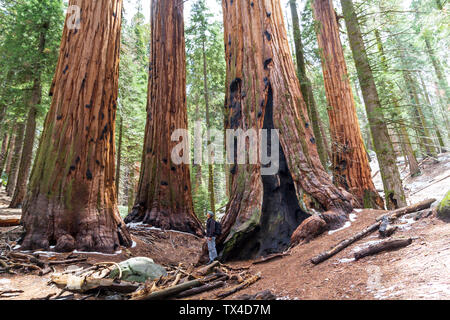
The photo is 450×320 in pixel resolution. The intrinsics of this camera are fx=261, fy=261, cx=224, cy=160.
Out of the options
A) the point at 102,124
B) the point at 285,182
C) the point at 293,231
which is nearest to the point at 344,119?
the point at 285,182

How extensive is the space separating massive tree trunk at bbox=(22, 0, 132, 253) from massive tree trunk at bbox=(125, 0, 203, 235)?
106 inches

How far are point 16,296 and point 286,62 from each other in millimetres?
5268

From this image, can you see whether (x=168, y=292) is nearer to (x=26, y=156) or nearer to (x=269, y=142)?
(x=269, y=142)

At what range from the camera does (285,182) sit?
4508mm

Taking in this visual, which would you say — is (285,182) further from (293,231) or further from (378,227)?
(378,227)

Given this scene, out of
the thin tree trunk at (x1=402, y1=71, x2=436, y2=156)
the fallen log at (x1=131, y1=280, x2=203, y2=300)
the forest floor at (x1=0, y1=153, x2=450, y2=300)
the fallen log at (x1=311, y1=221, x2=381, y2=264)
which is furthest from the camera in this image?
the thin tree trunk at (x1=402, y1=71, x2=436, y2=156)

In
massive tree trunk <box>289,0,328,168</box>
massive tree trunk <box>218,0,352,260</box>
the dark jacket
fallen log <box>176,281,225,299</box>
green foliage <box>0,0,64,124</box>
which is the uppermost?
green foliage <box>0,0,64,124</box>

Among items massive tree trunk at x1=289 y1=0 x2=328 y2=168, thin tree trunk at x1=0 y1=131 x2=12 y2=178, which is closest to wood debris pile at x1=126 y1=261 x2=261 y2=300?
massive tree trunk at x1=289 y1=0 x2=328 y2=168

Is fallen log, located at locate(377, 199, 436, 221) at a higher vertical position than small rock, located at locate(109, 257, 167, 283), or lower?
higher

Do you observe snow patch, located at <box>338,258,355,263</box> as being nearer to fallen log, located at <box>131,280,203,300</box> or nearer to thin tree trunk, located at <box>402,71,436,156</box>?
fallen log, located at <box>131,280,203,300</box>

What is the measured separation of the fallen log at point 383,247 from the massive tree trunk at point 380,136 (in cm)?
438

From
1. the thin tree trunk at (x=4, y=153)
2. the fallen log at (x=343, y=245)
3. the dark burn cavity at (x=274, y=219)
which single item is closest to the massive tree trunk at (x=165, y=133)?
the dark burn cavity at (x=274, y=219)

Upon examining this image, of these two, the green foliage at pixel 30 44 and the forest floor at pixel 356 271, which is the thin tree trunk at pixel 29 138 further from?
the forest floor at pixel 356 271

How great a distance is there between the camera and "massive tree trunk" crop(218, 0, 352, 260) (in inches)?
162
